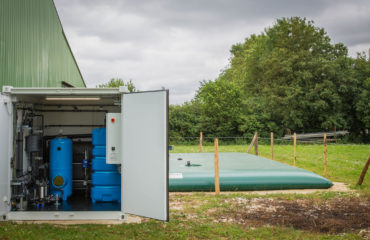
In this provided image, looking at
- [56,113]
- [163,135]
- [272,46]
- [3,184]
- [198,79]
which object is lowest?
[3,184]

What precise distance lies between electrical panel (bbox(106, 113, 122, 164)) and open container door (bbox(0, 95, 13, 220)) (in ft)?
5.97

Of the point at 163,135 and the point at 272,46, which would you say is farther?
the point at 272,46

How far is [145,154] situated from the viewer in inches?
228

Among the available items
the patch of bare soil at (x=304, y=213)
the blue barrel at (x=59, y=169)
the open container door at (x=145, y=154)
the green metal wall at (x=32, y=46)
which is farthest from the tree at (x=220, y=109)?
the open container door at (x=145, y=154)

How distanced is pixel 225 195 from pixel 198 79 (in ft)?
95.0

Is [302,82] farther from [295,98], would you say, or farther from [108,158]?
[108,158]

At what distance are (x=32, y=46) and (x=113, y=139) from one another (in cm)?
668

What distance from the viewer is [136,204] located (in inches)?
231

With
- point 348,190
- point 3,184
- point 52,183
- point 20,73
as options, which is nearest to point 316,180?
point 348,190

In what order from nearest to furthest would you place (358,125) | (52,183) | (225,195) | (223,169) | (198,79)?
(52,183), (225,195), (223,169), (358,125), (198,79)

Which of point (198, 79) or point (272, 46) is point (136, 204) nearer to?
point (198, 79)

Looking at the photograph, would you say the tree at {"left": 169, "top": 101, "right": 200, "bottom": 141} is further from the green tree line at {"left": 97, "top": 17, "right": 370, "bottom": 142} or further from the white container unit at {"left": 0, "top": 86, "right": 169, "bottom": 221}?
the white container unit at {"left": 0, "top": 86, "right": 169, "bottom": 221}

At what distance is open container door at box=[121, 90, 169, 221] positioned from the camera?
5.59 meters

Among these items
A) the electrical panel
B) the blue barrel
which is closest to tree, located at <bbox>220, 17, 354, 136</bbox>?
the blue barrel
